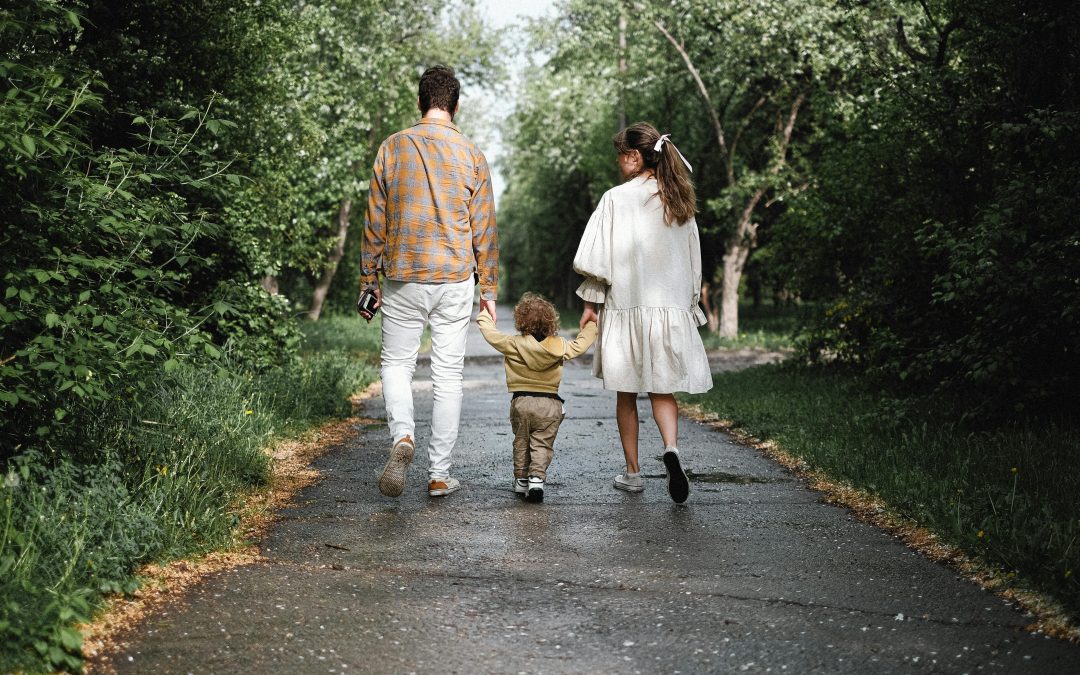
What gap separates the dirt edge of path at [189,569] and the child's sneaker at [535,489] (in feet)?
4.49

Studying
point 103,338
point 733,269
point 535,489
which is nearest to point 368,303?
point 535,489

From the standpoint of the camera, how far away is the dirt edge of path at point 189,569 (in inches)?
142

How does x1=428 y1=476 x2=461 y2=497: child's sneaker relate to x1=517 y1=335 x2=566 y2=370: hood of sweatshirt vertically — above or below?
below

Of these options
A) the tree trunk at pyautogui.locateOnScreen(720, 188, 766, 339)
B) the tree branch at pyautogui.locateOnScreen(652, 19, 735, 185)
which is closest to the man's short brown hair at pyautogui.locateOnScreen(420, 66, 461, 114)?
the tree branch at pyautogui.locateOnScreen(652, 19, 735, 185)

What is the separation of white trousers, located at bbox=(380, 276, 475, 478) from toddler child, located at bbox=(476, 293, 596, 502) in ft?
0.64

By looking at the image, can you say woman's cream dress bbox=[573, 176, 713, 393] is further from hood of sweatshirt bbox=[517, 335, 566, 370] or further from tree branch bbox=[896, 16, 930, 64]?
tree branch bbox=[896, 16, 930, 64]

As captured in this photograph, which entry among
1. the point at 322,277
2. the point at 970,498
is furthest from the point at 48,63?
the point at 322,277

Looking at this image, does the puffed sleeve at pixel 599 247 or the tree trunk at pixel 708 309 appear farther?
the tree trunk at pixel 708 309

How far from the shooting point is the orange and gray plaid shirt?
5820mm

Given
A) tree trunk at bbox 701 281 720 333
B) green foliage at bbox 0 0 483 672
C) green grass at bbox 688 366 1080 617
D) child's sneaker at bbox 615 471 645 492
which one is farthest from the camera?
tree trunk at bbox 701 281 720 333

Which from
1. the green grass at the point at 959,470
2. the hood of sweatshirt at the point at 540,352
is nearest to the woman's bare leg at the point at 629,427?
the hood of sweatshirt at the point at 540,352

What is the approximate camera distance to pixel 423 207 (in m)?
5.82

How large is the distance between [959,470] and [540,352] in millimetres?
2498

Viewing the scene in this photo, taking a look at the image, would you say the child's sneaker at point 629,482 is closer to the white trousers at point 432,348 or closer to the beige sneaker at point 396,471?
the white trousers at point 432,348
